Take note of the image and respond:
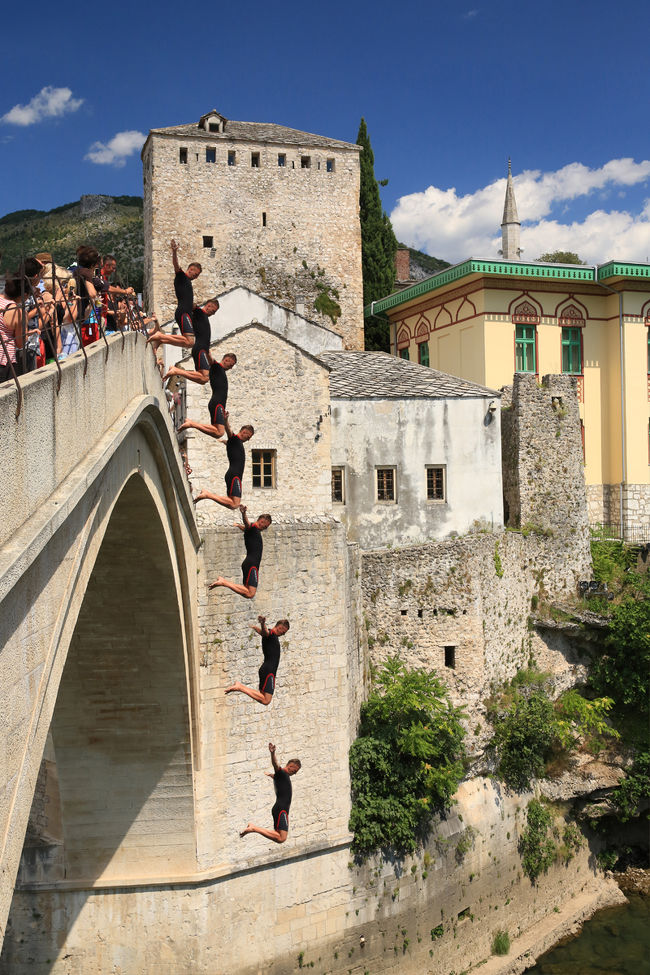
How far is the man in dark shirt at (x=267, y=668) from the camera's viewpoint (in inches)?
564

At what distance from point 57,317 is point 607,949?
1933 cm

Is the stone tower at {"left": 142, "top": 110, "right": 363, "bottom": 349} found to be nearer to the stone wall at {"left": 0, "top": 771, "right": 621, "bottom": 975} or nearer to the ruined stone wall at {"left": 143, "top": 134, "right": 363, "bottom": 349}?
the ruined stone wall at {"left": 143, "top": 134, "right": 363, "bottom": 349}

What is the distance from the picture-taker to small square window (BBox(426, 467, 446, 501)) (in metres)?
20.3

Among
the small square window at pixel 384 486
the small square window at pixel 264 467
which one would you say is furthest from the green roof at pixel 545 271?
the small square window at pixel 264 467

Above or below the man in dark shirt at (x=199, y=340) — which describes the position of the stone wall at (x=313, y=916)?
below

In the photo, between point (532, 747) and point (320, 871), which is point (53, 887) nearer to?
point (320, 871)

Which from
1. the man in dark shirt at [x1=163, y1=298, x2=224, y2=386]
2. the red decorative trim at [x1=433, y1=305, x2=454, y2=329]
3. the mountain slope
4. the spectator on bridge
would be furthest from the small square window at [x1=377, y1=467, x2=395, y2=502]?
the mountain slope

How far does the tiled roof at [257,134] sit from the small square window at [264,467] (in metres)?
16.8

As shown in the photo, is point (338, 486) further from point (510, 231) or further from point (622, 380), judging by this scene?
point (510, 231)

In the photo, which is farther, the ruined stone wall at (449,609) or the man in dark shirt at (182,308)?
the ruined stone wall at (449,609)

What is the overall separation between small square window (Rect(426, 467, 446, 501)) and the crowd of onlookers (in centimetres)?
1111

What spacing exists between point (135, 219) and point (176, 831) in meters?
56.6

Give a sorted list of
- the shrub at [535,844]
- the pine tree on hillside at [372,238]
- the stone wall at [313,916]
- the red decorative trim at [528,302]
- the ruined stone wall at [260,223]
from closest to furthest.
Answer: the stone wall at [313,916], the shrub at [535,844], the red decorative trim at [528,302], the ruined stone wall at [260,223], the pine tree on hillside at [372,238]

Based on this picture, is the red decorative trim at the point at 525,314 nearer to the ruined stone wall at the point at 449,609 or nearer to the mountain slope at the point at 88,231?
the ruined stone wall at the point at 449,609
